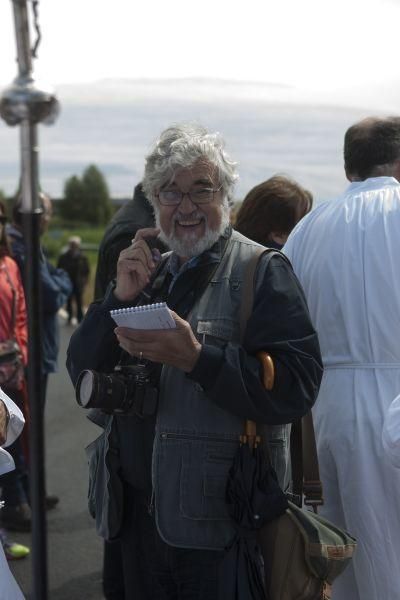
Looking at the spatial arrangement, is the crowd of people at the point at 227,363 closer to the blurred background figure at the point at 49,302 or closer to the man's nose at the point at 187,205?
the man's nose at the point at 187,205

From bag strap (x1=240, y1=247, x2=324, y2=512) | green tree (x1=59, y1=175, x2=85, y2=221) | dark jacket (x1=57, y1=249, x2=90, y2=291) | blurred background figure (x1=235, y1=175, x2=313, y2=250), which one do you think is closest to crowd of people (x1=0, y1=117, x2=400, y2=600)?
bag strap (x1=240, y1=247, x2=324, y2=512)

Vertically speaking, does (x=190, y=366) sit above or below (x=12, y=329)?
above

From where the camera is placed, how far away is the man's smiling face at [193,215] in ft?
9.37

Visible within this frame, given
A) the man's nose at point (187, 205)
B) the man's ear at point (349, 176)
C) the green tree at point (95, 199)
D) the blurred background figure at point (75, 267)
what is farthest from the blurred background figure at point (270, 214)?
the green tree at point (95, 199)

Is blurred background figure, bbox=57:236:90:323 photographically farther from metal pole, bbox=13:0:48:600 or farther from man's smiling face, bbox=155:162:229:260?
metal pole, bbox=13:0:48:600

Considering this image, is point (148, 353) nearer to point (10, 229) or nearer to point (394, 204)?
point (394, 204)

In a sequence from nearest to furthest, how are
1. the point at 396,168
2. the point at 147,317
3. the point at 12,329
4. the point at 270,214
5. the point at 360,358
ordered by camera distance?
the point at 147,317 < the point at 360,358 < the point at 396,168 < the point at 270,214 < the point at 12,329

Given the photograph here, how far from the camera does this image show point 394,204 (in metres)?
3.35

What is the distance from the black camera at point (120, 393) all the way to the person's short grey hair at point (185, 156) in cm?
57

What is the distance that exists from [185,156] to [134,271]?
362mm

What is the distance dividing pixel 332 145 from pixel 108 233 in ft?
6.38

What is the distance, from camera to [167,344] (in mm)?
2559

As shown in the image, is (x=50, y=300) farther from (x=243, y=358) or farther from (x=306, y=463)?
(x=243, y=358)

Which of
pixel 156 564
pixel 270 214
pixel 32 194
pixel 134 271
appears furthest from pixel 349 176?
pixel 32 194
